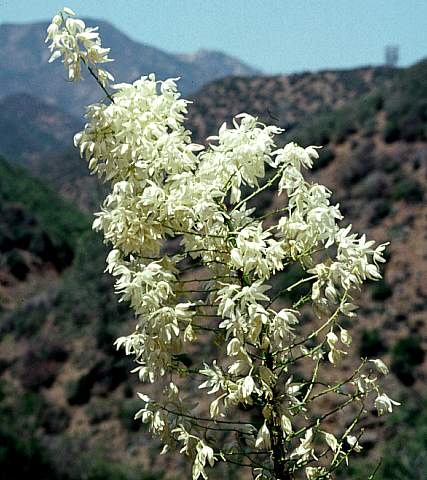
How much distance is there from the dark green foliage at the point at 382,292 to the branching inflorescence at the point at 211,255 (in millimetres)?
19335

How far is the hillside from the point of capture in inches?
734

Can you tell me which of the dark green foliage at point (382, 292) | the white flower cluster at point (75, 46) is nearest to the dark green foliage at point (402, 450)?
the dark green foliage at point (382, 292)

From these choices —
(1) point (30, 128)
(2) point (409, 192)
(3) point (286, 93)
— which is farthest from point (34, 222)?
(1) point (30, 128)

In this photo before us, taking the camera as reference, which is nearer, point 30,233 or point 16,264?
point 16,264

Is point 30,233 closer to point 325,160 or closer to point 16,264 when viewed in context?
point 16,264

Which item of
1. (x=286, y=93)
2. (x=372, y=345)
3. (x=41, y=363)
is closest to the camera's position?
(x=372, y=345)

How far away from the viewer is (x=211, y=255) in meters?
2.75

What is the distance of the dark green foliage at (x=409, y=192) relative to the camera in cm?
2489

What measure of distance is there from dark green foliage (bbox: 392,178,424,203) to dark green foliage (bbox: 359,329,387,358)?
6261 mm

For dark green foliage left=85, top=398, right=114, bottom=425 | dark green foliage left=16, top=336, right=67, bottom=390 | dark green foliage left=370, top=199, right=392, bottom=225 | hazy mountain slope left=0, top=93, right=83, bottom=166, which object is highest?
dark green foliage left=370, top=199, right=392, bottom=225

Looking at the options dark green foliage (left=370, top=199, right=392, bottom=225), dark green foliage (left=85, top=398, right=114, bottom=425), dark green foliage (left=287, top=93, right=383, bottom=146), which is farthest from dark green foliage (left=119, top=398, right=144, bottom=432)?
dark green foliage (left=287, top=93, right=383, bottom=146)

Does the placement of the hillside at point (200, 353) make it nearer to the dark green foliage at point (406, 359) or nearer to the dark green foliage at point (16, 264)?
the dark green foliage at point (406, 359)

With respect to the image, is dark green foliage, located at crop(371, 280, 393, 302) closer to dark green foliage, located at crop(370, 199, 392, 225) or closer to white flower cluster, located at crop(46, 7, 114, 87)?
dark green foliage, located at crop(370, 199, 392, 225)

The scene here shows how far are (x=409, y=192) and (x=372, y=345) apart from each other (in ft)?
22.8
